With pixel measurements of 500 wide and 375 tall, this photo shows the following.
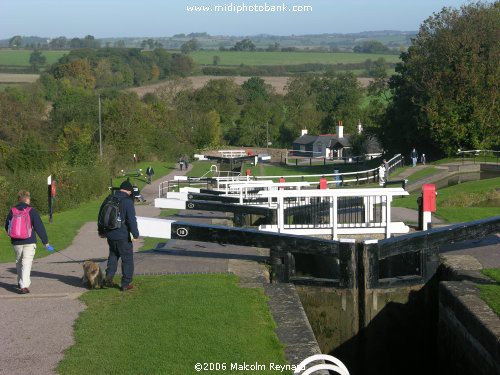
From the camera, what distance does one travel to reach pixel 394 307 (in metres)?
14.3

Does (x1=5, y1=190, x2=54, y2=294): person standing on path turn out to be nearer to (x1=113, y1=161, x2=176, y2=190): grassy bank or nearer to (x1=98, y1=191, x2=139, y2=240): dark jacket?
(x1=98, y1=191, x2=139, y2=240): dark jacket

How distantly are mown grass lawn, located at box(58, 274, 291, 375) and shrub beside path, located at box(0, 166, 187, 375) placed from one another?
19cm

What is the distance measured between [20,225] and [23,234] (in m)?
0.13

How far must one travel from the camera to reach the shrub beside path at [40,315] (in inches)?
367

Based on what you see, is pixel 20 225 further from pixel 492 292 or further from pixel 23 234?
pixel 492 292

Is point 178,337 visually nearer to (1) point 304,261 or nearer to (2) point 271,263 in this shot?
(2) point 271,263

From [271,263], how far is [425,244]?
2.44m

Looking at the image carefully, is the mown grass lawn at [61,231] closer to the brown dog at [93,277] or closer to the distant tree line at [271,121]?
the distant tree line at [271,121]

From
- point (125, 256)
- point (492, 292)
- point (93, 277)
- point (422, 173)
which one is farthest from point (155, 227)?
point (422, 173)

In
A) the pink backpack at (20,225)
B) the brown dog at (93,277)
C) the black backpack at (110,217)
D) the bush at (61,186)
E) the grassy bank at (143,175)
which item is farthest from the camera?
the grassy bank at (143,175)

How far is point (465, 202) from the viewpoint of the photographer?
27.4 meters

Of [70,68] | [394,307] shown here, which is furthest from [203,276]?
[70,68]

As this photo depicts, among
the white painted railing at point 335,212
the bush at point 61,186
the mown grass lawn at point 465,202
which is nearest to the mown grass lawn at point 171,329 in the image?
the white painted railing at point 335,212

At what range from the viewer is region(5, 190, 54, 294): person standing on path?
1270cm
